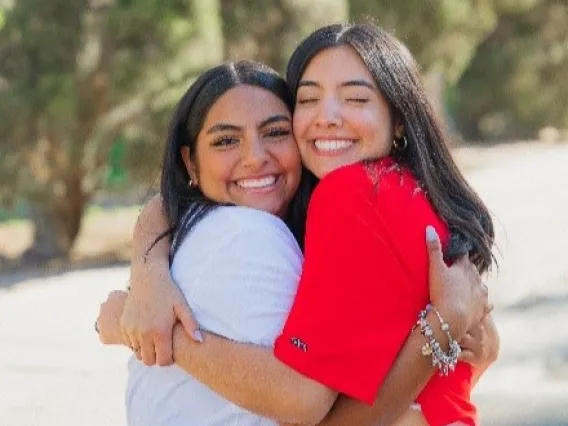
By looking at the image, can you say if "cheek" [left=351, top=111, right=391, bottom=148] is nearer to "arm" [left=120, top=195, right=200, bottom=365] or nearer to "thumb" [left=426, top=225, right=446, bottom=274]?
"thumb" [left=426, top=225, right=446, bottom=274]

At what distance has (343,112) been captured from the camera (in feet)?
6.94

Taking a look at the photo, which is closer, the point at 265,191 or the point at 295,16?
the point at 265,191

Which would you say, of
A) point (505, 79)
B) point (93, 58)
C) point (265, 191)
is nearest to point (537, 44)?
point (505, 79)

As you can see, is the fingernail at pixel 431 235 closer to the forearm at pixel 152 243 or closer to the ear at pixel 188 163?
the forearm at pixel 152 243

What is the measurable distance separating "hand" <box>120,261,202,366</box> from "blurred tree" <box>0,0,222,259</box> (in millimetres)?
7772

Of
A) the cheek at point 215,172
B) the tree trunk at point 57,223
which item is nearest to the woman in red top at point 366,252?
the cheek at point 215,172

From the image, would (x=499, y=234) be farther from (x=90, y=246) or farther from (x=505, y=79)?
(x=505, y=79)

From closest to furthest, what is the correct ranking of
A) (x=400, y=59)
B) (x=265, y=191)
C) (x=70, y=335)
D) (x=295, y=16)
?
(x=400, y=59), (x=265, y=191), (x=70, y=335), (x=295, y=16)

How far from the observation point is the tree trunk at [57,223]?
1145 cm

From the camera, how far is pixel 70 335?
21.7 feet

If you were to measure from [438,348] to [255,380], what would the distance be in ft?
1.21

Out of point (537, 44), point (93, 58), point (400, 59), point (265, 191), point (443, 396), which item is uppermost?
point (400, 59)

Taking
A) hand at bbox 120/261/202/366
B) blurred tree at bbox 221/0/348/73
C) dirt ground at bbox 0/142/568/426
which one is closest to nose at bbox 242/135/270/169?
hand at bbox 120/261/202/366

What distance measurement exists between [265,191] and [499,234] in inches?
300
